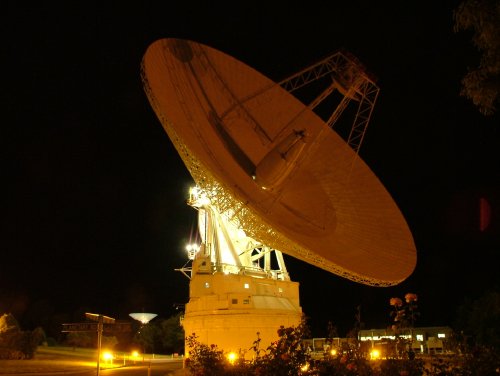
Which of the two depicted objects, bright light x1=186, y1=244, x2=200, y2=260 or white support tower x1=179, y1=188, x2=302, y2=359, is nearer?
white support tower x1=179, y1=188, x2=302, y2=359

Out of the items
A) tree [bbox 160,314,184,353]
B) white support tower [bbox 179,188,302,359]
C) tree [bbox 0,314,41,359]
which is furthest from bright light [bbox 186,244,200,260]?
tree [bbox 160,314,184,353]

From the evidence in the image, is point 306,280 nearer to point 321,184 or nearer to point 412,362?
point 321,184

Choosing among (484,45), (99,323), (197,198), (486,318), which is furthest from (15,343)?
(484,45)

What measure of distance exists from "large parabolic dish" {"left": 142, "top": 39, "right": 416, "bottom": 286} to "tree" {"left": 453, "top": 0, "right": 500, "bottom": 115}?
13018mm

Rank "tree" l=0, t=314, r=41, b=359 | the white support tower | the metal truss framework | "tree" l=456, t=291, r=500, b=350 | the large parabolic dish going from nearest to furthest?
the metal truss framework → the large parabolic dish → the white support tower → "tree" l=0, t=314, r=41, b=359 → "tree" l=456, t=291, r=500, b=350

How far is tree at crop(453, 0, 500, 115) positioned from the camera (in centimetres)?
605

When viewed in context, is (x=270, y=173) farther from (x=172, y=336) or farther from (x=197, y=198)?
(x=172, y=336)

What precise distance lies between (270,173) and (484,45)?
16.4 meters

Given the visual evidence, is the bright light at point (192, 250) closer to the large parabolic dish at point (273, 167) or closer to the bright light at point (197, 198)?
the bright light at point (197, 198)

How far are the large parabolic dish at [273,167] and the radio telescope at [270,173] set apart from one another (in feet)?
0.16

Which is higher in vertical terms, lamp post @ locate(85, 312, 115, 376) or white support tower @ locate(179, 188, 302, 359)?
white support tower @ locate(179, 188, 302, 359)

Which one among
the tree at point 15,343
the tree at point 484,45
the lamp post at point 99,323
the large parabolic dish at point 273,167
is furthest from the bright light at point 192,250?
the tree at point 484,45

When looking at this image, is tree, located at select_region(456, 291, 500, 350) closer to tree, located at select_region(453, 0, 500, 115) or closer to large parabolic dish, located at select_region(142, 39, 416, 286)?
large parabolic dish, located at select_region(142, 39, 416, 286)

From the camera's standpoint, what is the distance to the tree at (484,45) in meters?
6.05
